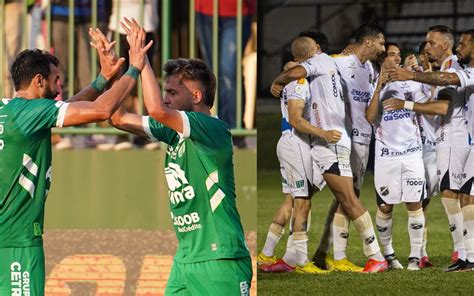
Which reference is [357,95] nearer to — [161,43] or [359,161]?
[359,161]

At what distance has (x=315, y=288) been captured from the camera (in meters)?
7.79

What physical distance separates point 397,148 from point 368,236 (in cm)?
56

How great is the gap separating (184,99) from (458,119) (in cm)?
215

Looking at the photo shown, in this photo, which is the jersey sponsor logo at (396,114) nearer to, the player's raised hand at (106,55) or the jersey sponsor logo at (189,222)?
the player's raised hand at (106,55)

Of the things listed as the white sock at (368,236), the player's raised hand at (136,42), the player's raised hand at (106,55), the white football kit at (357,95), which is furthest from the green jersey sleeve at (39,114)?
the white sock at (368,236)

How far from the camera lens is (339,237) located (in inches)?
312

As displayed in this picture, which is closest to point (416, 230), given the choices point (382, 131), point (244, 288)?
point (382, 131)

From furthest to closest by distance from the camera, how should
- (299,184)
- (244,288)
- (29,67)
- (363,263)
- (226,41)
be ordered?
(226,41) → (363,263) → (299,184) → (29,67) → (244,288)

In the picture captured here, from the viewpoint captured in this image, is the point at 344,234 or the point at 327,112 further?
the point at 344,234

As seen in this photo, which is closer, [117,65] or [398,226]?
[117,65]

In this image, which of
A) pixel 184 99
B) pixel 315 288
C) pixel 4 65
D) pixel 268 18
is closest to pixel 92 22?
pixel 4 65

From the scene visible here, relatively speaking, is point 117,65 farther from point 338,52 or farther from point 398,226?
point 398,226

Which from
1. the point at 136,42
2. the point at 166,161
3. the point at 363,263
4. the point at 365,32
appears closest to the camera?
the point at 136,42

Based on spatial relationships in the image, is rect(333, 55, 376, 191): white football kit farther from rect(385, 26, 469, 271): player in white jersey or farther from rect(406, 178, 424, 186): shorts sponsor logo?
rect(406, 178, 424, 186): shorts sponsor logo
